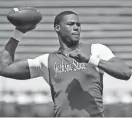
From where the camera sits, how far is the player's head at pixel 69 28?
3.94m

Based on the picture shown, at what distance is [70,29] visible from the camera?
13.0 feet

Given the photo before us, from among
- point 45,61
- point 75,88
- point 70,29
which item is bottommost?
point 75,88

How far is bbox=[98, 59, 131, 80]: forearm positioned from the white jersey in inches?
6.2

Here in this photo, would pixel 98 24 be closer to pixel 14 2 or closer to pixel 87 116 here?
pixel 14 2

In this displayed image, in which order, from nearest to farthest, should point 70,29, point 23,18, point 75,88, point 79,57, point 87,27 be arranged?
1. point 79,57
2. point 75,88
3. point 70,29
4. point 23,18
5. point 87,27

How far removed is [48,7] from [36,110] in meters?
1.68

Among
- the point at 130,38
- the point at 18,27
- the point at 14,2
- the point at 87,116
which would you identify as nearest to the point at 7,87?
the point at 14,2

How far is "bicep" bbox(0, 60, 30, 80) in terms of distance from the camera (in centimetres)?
405

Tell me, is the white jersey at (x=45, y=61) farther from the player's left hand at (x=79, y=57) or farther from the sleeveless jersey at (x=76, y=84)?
the player's left hand at (x=79, y=57)

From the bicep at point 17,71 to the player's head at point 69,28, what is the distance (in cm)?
37

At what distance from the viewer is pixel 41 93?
7.61m

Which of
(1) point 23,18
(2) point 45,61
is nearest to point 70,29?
(2) point 45,61

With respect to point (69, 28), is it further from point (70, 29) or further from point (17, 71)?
point (17, 71)

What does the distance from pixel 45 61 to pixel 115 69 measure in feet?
2.05
